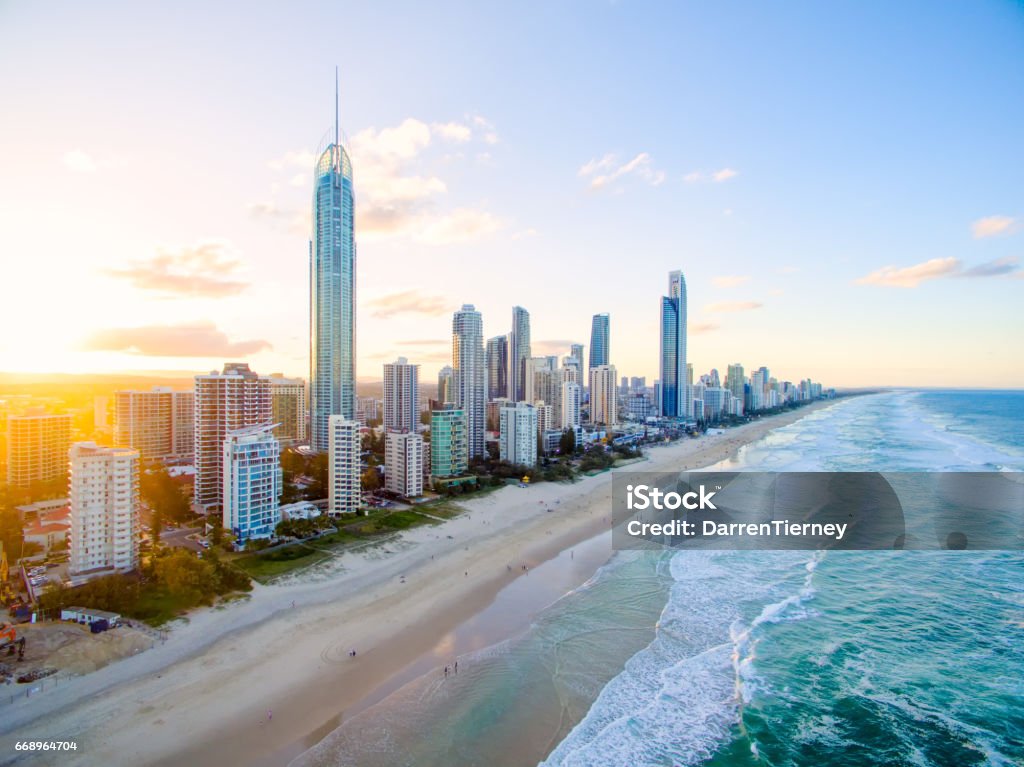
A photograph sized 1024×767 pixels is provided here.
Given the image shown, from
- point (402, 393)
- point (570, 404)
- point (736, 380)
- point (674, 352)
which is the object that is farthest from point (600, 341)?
point (402, 393)

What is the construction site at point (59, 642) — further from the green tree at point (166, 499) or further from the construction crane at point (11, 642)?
the green tree at point (166, 499)

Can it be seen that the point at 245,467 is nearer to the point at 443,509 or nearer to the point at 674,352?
the point at 443,509

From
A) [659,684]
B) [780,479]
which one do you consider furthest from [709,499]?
[659,684]

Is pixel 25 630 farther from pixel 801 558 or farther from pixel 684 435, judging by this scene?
pixel 684 435

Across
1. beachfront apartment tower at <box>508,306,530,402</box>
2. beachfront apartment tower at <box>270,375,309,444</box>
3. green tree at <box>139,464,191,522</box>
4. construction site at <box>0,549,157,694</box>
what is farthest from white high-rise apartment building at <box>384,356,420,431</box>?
construction site at <box>0,549,157,694</box>

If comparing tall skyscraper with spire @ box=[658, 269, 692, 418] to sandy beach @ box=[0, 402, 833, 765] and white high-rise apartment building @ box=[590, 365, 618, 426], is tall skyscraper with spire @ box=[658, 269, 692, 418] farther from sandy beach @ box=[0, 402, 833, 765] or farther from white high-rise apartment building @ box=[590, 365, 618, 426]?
sandy beach @ box=[0, 402, 833, 765]

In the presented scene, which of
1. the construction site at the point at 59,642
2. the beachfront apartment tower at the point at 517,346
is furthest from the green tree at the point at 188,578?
the beachfront apartment tower at the point at 517,346

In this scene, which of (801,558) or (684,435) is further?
(684,435)
